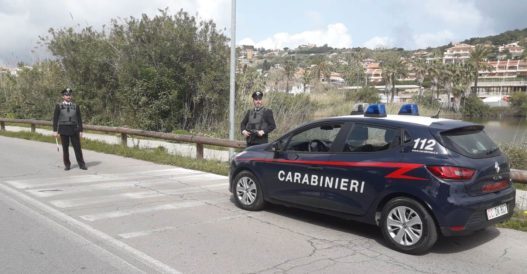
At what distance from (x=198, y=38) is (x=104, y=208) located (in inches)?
596

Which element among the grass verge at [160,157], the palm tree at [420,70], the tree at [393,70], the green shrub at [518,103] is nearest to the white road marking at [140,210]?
the grass verge at [160,157]

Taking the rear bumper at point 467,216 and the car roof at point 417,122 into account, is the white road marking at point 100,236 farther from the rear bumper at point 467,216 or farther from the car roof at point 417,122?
the car roof at point 417,122

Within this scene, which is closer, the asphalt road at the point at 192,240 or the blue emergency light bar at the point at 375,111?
the asphalt road at the point at 192,240

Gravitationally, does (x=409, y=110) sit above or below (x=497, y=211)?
above

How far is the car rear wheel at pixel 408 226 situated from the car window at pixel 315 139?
1.23 m

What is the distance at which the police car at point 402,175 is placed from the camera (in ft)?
16.8

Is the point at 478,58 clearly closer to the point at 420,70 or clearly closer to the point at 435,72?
the point at 435,72

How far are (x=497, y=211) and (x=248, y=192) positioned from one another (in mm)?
3440

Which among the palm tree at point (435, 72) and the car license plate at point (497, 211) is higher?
the palm tree at point (435, 72)

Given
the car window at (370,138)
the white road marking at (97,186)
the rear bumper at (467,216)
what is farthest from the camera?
the white road marking at (97,186)

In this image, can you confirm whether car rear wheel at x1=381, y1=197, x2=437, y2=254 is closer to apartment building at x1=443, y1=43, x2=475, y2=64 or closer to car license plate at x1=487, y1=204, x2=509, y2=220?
car license plate at x1=487, y1=204, x2=509, y2=220

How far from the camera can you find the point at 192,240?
5691 millimetres

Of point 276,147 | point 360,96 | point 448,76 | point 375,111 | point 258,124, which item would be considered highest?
point 448,76

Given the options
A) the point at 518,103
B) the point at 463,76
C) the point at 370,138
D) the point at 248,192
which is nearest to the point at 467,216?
the point at 370,138
